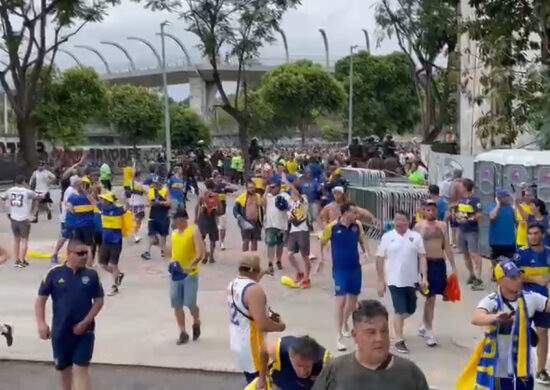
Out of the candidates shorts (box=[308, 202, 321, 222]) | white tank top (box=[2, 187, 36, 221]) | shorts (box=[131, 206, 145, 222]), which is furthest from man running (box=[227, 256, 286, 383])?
shorts (box=[308, 202, 321, 222])

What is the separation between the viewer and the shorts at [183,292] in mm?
8953

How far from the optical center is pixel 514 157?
13539mm

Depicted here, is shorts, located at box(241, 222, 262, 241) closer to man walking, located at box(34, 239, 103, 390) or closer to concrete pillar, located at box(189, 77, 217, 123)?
man walking, located at box(34, 239, 103, 390)

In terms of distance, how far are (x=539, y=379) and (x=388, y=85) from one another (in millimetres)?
50584

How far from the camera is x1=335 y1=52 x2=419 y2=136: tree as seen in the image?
2202 inches

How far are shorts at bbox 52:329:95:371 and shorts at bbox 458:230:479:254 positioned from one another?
6.95m

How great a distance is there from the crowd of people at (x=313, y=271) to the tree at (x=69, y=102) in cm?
2638

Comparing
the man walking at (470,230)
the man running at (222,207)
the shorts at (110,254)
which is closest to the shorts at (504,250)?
the man walking at (470,230)

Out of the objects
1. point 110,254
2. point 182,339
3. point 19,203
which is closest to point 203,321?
point 182,339

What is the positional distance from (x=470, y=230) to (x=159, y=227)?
5.33 meters

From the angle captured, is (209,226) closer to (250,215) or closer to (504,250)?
(250,215)

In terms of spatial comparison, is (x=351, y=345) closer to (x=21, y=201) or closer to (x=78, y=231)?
(x=78, y=231)

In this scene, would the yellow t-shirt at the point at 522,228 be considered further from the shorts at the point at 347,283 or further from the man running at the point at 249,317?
the man running at the point at 249,317

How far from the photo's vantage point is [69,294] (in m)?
6.70
